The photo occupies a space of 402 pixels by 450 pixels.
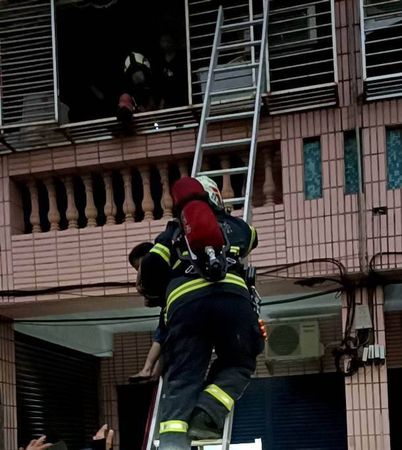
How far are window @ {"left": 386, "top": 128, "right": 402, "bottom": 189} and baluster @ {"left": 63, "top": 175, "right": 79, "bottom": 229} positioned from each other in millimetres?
2254

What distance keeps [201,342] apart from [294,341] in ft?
14.0

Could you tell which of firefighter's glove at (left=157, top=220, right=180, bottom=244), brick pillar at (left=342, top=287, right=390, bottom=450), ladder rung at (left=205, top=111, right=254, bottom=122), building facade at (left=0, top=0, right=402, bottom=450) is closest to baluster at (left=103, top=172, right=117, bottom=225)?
building facade at (left=0, top=0, right=402, bottom=450)

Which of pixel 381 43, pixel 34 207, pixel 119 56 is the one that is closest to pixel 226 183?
pixel 381 43

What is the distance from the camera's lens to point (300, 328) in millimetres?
8117

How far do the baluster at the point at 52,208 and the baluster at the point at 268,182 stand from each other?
5.08 feet

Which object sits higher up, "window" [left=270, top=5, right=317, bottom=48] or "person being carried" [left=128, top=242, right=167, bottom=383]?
"window" [left=270, top=5, right=317, bottom=48]

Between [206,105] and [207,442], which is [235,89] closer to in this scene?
[206,105]

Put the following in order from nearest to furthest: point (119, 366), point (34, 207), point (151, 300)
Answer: point (151, 300)
point (34, 207)
point (119, 366)

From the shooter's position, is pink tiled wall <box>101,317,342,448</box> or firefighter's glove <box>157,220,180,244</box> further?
pink tiled wall <box>101,317,342,448</box>

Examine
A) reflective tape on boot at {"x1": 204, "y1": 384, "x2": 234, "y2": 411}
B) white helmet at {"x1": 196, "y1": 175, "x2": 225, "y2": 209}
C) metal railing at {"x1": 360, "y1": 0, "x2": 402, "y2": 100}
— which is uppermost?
metal railing at {"x1": 360, "y1": 0, "x2": 402, "y2": 100}

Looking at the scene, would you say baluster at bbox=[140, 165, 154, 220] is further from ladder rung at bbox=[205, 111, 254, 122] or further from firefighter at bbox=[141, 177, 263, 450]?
firefighter at bbox=[141, 177, 263, 450]

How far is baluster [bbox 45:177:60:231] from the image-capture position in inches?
278

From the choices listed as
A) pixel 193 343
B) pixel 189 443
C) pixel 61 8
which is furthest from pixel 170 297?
pixel 61 8

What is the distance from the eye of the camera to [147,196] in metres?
6.95
